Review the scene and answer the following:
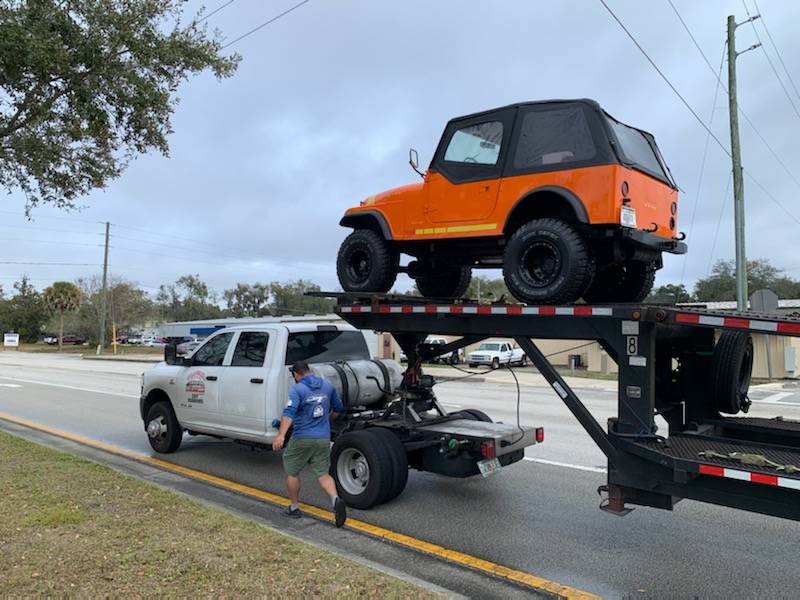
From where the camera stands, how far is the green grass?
3.71 meters

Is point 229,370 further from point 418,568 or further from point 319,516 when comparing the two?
point 418,568

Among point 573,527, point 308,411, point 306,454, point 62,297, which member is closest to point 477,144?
point 308,411

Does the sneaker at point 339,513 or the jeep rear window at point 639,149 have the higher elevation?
the jeep rear window at point 639,149

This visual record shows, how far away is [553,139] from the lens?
5.60 meters

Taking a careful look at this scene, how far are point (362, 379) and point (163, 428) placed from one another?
3.12 m

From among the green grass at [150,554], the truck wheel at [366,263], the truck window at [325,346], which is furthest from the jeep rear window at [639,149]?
the green grass at [150,554]

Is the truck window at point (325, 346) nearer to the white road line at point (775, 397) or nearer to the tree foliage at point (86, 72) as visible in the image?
the tree foliage at point (86, 72)

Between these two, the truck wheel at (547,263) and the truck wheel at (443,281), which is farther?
the truck wheel at (443,281)

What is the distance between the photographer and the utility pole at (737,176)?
16.8m

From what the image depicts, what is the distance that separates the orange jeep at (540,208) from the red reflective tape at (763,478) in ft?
6.52

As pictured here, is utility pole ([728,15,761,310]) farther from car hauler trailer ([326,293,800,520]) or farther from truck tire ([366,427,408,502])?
truck tire ([366,427,408,502])

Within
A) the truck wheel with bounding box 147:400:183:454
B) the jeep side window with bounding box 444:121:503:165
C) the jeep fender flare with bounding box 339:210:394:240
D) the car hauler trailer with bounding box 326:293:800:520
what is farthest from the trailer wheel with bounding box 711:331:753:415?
the truck wheel with bounding box 147:400:183:454

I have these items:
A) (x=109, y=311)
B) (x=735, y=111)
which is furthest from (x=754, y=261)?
(x=109, y=311)

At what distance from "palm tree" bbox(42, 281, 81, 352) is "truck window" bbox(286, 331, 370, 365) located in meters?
77.4
